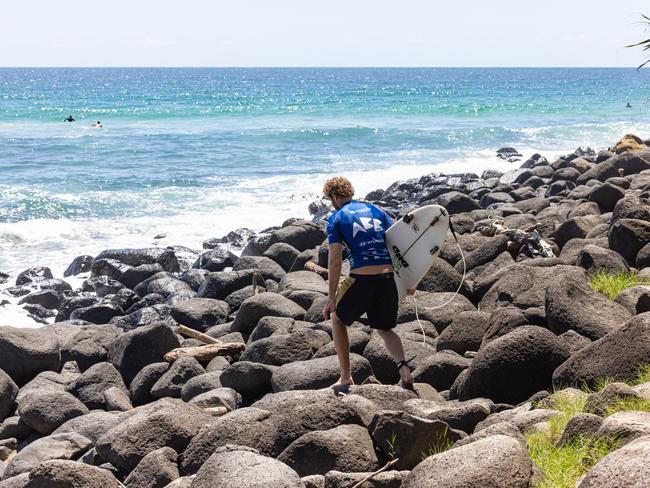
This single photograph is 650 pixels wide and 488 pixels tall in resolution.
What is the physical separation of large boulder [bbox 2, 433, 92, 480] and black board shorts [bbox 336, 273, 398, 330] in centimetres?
242

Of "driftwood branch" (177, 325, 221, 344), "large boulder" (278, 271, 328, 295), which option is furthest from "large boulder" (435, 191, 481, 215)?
"driftwood branch" (177, 325, 221, 344)

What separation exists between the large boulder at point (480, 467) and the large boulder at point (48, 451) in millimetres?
3554

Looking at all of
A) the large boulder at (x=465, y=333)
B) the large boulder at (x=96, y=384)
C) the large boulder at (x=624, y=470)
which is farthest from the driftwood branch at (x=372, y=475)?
the large boulder at (x=96, y=384)

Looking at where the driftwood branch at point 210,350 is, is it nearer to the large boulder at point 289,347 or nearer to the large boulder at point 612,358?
the large boulder at point 289,347

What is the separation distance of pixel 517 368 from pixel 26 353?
6142 millimetres

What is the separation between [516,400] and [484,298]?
309cm

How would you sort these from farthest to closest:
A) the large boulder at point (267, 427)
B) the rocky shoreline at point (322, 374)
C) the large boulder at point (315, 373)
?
1. the large boulder at point (315, 373)
2. the large boulder at point (267, 427)
3. the rocky shoreline at point (322, 374)

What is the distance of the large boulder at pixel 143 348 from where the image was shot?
10.4m

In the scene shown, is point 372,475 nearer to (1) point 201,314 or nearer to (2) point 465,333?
(2) point 465,333

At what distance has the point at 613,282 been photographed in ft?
30.9

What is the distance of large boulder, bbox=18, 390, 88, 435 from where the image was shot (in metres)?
8.73

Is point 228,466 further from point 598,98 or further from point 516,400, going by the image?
point 598,98

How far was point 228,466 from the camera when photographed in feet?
17.6

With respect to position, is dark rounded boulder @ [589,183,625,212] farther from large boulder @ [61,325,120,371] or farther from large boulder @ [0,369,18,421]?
large boulder @ [0,369,18,421]
